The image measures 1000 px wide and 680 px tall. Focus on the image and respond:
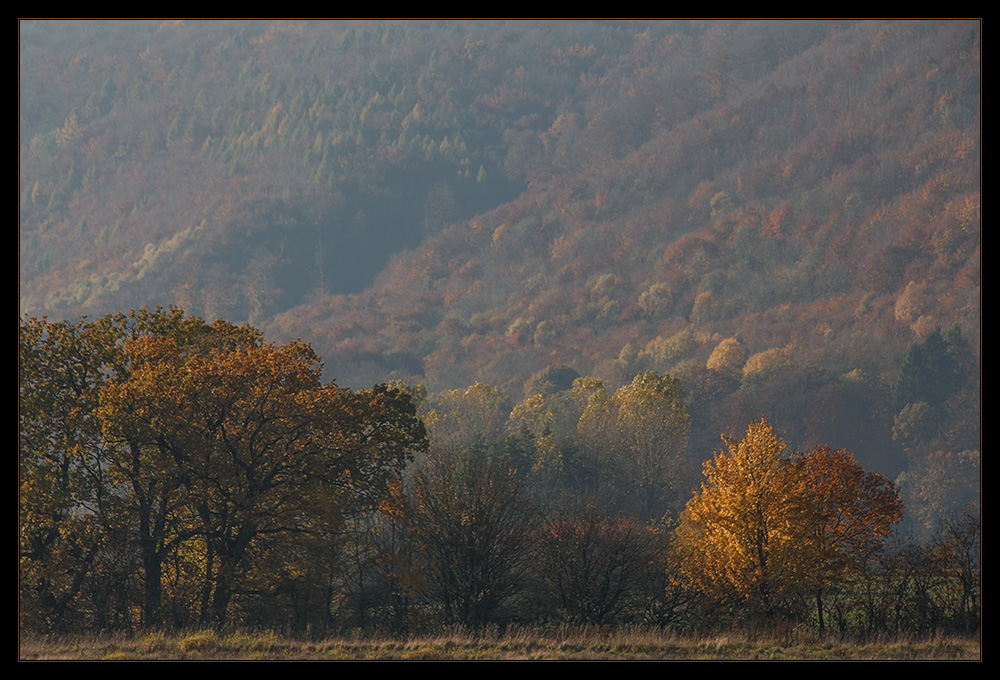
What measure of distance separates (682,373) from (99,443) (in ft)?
457

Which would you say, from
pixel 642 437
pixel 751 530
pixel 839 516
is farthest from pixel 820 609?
pixel 642 437

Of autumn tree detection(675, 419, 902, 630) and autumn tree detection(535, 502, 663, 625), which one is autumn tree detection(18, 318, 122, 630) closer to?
autumn tree detection(535, 502, 663, 625)

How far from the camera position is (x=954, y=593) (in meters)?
37.2

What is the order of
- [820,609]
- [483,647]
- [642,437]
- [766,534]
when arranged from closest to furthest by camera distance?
[483,647], [820,609], [766,534], [642,437]

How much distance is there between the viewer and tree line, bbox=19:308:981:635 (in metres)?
37.4

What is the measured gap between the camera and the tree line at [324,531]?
37.4 m

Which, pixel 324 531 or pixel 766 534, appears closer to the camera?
pixel 324 531

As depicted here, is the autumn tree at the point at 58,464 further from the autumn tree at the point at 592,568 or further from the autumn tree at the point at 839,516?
the autumn tree at the point at 839,516

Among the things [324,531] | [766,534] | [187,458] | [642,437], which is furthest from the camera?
[642,437]

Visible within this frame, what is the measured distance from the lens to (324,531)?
38.9 m

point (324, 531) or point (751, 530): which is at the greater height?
point (324, 531)

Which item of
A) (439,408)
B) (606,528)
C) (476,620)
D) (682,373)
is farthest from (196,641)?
(682,373)

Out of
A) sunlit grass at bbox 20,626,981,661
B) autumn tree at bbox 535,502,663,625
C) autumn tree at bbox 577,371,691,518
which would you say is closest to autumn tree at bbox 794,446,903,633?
sunlit grass at bbox 20,626,981,661

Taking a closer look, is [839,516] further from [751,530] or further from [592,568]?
[592,568]
